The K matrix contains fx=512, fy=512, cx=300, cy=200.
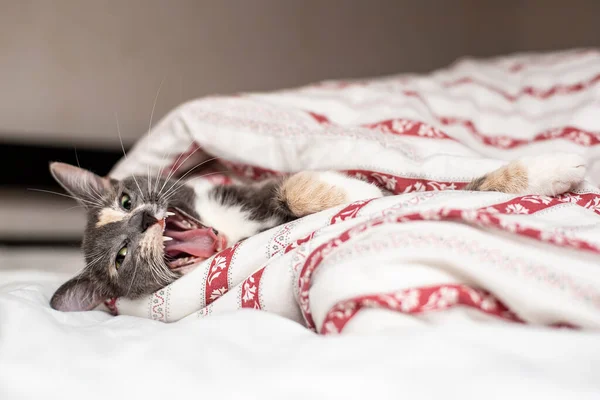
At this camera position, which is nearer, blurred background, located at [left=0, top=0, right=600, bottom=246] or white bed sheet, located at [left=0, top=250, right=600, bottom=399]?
white bed sheet, located at [left=0, top=250, right=600, bottom=399]

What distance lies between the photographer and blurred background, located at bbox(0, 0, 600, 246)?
2.02 m

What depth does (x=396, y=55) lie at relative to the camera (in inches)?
116

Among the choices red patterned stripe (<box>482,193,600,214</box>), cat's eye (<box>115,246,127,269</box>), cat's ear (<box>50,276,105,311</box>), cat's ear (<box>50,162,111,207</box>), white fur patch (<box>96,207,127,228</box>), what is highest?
red patterned stripe (<box>482,193,600,214</box>)

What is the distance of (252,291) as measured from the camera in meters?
0.88

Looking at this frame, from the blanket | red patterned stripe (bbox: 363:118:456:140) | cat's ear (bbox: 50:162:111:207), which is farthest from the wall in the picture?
red patterned stripe (bbox: 363:118:456:140)

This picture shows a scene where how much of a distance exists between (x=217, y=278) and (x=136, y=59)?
1.57m

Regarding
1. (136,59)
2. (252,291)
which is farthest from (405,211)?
(136,59)

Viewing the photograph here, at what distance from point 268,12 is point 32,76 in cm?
111

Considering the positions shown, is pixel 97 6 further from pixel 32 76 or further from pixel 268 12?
pixel 268 12

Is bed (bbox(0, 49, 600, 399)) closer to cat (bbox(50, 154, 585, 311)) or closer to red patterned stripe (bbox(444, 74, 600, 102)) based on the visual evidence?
cat (bbox(50, 154, 585, 311))

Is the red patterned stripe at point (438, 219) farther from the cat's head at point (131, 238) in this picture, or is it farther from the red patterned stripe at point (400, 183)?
the cat's head at point (131, 238)

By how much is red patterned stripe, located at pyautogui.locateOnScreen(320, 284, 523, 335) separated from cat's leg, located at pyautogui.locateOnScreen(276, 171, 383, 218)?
1.33 ft

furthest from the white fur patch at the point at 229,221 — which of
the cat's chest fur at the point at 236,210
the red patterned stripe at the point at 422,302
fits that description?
the red patterned stripe at the point at 422,302

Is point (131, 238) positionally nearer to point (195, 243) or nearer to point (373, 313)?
point (195, 243)
